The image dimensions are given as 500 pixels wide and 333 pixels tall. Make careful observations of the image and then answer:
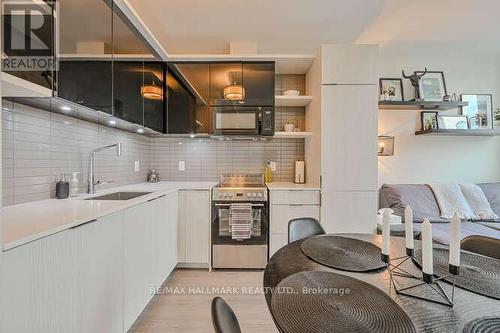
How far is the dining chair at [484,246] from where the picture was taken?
136cm

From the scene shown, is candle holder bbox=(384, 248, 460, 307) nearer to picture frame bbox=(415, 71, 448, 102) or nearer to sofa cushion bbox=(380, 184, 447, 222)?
sofa cushion bbox=(380, 184, 447, 222)

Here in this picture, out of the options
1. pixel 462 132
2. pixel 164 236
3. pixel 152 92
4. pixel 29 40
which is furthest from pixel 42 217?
pixel 462 132

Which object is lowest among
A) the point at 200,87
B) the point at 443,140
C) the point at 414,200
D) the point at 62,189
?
the point at 414,200

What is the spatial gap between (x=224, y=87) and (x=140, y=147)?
1.25 m

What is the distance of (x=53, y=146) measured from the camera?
1.61 meters

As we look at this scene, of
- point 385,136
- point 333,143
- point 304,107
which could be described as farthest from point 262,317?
point 385,136

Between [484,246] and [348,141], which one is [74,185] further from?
[484,246]

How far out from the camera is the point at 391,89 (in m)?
3.25

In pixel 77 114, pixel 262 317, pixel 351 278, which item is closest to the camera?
pixel 351 278

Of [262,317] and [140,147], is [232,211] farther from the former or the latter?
[140,147]

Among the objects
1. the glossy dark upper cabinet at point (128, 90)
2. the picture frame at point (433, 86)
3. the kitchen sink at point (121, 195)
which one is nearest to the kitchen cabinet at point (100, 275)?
the kitchen sink at point (121, 195)

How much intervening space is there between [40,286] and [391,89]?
154 inches

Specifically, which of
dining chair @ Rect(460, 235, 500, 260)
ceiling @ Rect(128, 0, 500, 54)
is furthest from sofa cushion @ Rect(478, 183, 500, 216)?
dining chair @ Rect(460, 235, 500, 260)

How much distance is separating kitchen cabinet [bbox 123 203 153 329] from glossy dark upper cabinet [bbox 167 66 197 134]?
1.16m
